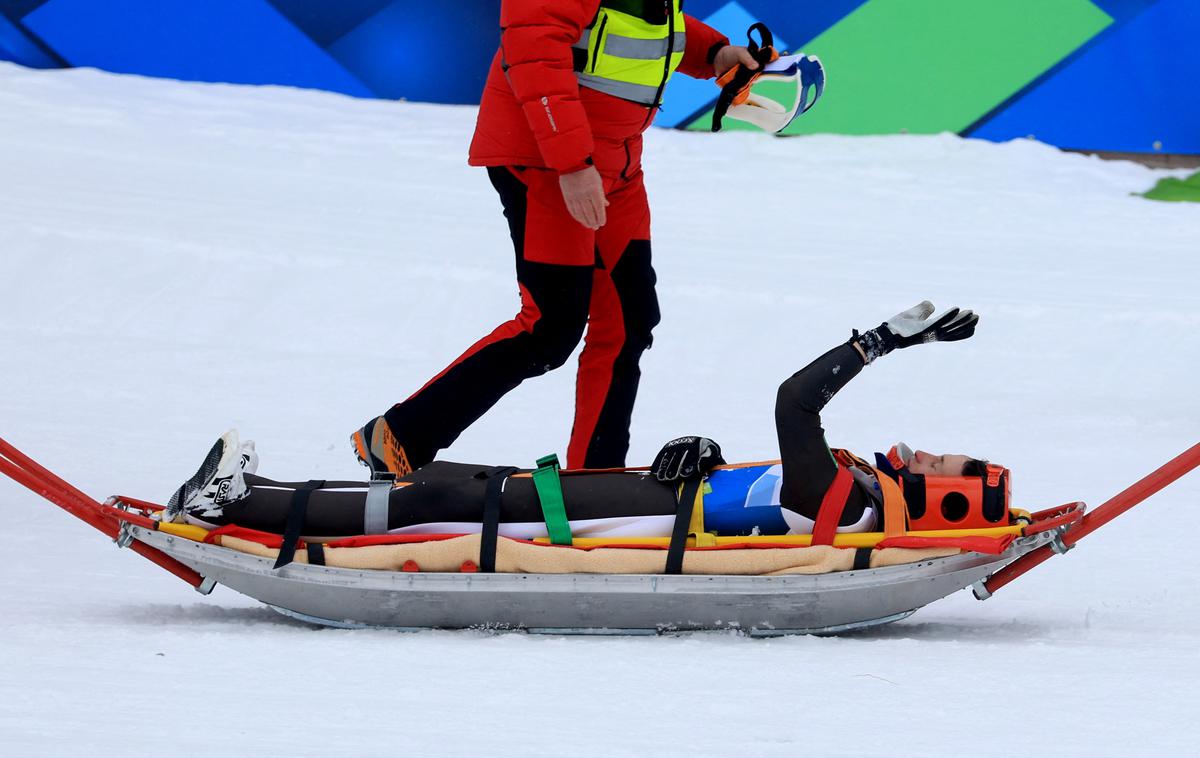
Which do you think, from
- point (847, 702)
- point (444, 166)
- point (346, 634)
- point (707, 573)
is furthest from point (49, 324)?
point (847, 702)

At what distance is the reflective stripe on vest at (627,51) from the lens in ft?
8.59

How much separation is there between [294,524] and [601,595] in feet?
1.75

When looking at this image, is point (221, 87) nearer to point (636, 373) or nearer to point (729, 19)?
point (729, 19)

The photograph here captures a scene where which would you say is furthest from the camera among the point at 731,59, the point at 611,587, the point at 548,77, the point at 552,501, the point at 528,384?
the point at 528,384

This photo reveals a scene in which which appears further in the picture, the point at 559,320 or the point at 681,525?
the point at 559,320

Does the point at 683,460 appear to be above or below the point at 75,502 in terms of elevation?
above

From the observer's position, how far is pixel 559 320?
2.68 meters

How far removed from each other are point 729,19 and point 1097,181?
1971mm

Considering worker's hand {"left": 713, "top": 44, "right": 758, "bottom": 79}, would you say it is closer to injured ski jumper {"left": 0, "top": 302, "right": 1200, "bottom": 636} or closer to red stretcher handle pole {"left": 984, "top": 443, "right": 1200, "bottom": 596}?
injured ski jumper {"left": 0, "top": 302, "right": 1200, "bottom": 636}

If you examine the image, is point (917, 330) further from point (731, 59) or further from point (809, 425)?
point (731, 59)

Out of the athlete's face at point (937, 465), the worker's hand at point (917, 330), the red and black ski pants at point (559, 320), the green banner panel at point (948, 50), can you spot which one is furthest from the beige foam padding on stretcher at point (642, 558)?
the green banner panel at point (948, 50)

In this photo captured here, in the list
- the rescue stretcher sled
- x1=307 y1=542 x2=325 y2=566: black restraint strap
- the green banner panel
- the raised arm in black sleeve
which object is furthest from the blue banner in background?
x1=307 y1=542 x2=325 y2=566: black restraint strap

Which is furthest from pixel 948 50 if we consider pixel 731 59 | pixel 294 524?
pixel 294 524

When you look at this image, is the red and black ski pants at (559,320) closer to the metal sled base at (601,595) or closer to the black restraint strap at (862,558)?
the metal sled base at (601,595)
